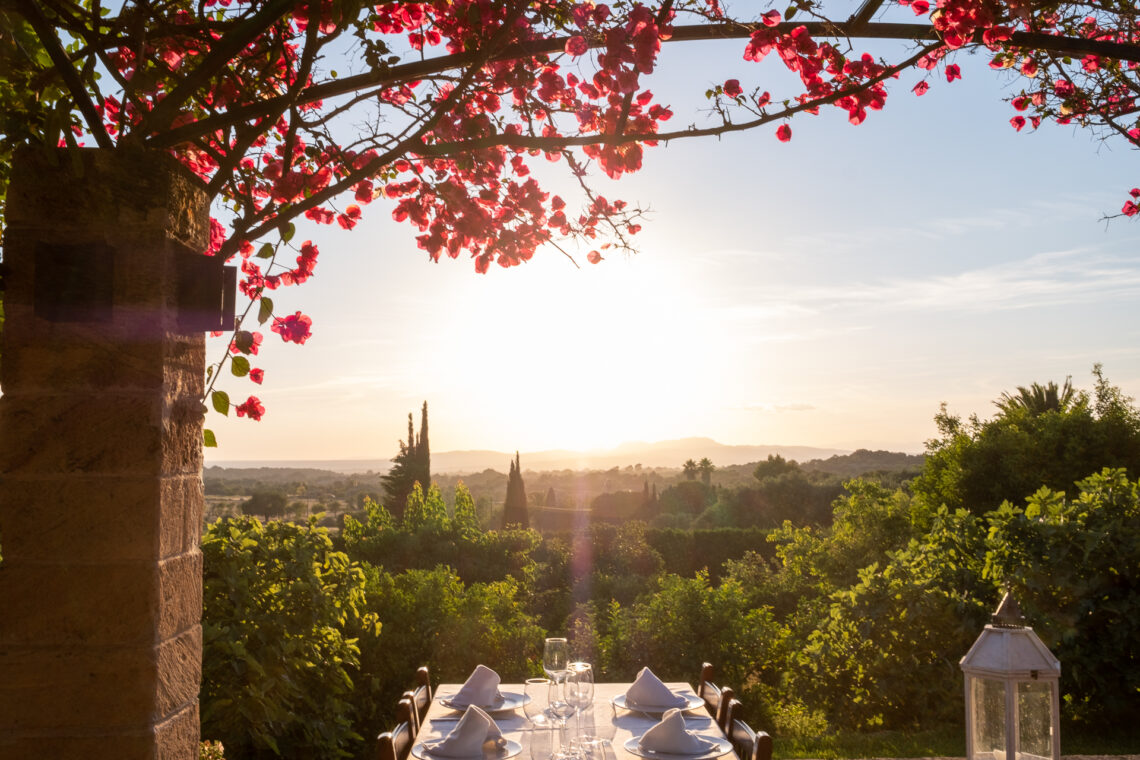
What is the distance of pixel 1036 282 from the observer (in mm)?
9000

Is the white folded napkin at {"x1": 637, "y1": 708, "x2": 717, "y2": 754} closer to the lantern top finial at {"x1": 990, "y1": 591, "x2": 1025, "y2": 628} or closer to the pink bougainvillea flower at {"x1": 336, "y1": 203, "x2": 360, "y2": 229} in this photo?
the lantern top finial at {"x1": 990, "y1": 591, "x2": 1025, "y2": 628}

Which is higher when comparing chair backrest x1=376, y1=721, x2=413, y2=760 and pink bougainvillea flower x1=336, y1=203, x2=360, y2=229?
pink bougainvillea flower x1=336, y1=203, x2=360, y2=229

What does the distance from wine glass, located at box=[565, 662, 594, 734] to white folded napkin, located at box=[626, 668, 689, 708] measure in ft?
2.65

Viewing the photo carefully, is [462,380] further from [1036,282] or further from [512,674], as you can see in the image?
[1036,282]

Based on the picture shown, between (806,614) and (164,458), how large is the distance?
27.2 feet

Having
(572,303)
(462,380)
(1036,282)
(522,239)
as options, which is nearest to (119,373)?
(522,239)

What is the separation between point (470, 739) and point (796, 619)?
5.75m

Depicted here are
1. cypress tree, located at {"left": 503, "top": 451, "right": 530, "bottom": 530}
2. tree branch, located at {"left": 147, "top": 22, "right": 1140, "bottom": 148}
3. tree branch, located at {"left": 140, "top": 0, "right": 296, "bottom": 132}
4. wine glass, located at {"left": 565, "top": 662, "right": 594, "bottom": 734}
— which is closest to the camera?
tree branch, located at {"left": 140, "top": 0, "right": 296, "bottom": 132}

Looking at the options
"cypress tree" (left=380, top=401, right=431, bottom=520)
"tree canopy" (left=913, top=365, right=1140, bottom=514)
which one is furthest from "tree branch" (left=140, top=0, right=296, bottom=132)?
"cypress tree" (left=380, top=401, right=431, bottom=520)

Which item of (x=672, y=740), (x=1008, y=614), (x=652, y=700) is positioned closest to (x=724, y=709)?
(x=652, y=700)

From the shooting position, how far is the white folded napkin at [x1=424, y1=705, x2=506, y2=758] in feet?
10.0

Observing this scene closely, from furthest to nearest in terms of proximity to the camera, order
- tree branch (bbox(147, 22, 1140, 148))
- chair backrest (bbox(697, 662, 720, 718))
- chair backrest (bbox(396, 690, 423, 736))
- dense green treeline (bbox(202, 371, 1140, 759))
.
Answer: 1. dense green treeline (bbox(202, 371, 1140, 759))
2. chair backrest (bbox(697, 662, 720, 718))
3. chair backrest (bbox(396, 690, 423, 736))
4. tree branch (bbox(147, 22, 1140, 148))

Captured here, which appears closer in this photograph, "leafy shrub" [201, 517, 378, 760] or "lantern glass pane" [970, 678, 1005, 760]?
"lantern glass pane" [970, 678, 1005, 760]

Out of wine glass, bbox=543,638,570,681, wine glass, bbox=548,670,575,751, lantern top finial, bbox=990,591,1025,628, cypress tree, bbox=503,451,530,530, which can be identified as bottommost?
cypress tree, bbox=503,451,530,530
